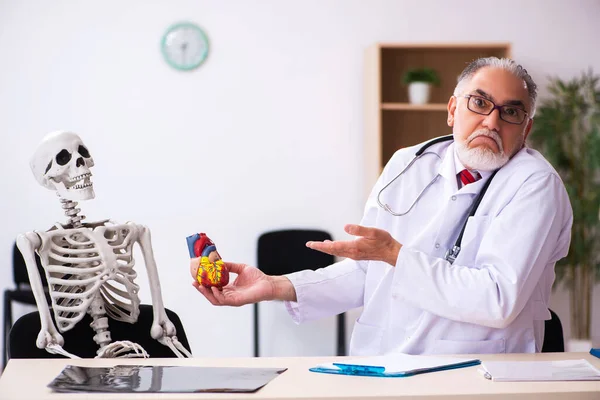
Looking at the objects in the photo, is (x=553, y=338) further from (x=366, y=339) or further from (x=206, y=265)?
(x=206, y=265)

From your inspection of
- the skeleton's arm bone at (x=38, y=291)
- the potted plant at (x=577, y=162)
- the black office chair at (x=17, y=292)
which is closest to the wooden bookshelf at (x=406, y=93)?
the potted plant at (x=577, y=162)

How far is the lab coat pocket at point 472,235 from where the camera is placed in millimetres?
2053

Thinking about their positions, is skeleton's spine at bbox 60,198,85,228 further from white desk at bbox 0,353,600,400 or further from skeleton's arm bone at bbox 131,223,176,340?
white desk at bbox 0,353,600,400

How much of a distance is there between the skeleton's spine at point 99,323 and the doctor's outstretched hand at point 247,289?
25 centimetres

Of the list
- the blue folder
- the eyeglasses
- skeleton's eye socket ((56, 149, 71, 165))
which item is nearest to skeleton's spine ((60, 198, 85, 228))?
skeleton's eye socket ((56, 149, 71, 165))

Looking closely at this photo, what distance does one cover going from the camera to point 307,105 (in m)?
4.39

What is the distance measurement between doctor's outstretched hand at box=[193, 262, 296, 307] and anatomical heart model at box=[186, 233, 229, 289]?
0.12 feet

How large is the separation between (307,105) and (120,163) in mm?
1099

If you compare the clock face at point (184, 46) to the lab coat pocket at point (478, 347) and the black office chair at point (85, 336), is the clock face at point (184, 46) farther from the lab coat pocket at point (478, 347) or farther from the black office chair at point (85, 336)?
the lab coat pocket at point (478, 347)

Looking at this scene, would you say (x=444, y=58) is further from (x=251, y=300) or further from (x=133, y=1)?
(x=251, y=300)

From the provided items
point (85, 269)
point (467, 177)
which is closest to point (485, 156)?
point (467, 177)

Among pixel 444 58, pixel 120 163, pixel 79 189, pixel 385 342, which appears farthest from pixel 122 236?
pixel 444 58

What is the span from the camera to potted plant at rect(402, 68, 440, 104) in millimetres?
4207

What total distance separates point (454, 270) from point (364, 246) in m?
0.25
